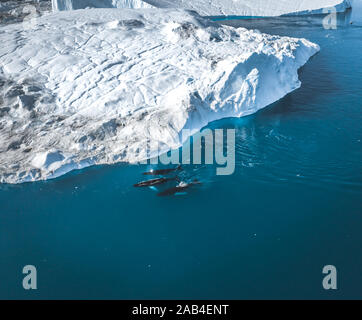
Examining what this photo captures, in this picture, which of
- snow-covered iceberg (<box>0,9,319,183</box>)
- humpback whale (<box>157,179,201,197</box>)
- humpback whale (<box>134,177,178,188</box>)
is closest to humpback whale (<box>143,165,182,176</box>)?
humpback whale (<box>134,177,178,188</box>)

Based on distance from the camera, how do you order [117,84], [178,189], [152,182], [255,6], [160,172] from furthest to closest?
[255,6], [117,84], [160,172], [152,182], [178,189]

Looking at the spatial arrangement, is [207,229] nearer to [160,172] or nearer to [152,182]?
[152,182]

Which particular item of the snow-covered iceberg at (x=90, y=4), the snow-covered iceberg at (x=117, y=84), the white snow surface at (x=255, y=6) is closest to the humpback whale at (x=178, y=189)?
the snow-covered iceberg at (x=117, y=84)

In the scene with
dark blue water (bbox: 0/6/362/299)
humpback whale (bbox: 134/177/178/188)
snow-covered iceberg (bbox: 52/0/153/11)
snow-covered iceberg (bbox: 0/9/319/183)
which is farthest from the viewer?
snow-covered iceberg (bbox: 52/0/153/11)

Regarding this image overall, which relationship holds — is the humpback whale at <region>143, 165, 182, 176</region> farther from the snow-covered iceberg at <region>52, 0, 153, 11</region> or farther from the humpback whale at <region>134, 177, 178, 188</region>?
the snow-covered iceberg at <region>52, 0, 153, 11</region>

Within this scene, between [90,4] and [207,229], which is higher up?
[90,4]

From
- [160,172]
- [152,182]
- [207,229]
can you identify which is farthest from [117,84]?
[207,229]
